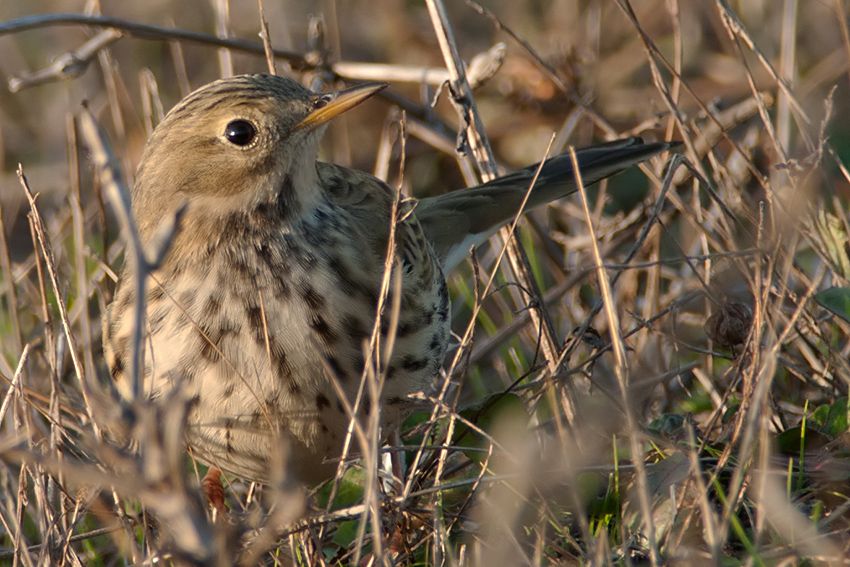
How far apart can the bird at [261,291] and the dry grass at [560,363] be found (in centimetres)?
14

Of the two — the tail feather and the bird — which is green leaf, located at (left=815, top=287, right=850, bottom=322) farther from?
the bird

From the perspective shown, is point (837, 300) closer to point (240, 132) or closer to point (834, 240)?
point (834, 240)

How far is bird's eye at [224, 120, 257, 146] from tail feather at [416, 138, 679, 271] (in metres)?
1.17

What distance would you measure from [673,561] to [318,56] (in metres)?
2.91

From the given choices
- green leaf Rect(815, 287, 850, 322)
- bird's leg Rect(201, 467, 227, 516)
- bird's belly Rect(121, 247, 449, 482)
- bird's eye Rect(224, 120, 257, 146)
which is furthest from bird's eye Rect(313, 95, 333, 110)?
green leaf Rect(815, 287, 850, 322)

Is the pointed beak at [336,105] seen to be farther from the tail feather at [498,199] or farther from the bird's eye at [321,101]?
the tail feather at [498,199]

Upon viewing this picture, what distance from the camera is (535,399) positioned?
4059 millimetres

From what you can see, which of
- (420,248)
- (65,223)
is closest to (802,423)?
(420,248)

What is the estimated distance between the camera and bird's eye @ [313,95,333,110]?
3668 millimetres

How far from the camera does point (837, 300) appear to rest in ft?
12.7

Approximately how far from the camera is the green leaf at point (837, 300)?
3.84 m

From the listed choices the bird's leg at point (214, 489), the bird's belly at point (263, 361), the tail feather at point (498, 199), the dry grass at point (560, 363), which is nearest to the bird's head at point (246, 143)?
the bird's belly at point (263, 361)

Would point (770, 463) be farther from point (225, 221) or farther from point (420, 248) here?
point (225, 221)

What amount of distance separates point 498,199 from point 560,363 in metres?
0.95
